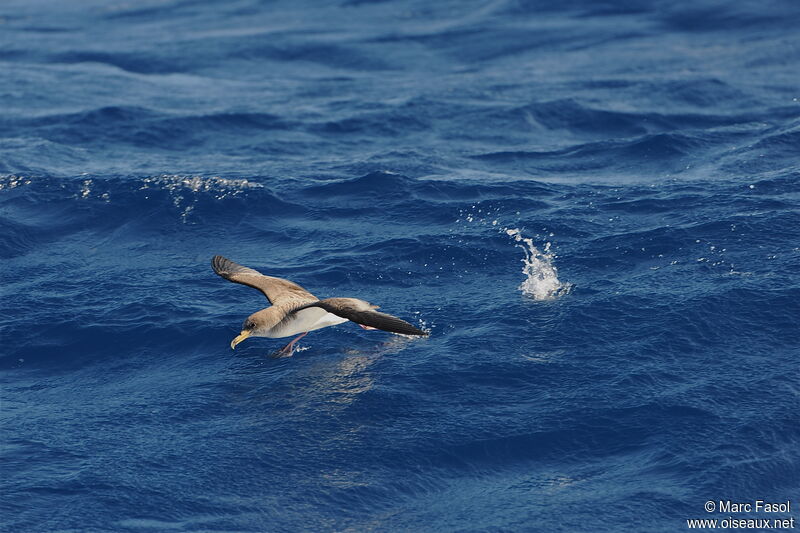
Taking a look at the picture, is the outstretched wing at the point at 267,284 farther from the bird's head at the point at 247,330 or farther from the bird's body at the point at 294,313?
the bird's head at the point at 247,330

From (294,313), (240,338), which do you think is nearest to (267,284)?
(240,338)

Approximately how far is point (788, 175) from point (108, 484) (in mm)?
17131

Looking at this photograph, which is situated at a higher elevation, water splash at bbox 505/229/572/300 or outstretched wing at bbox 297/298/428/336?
outstretched wing at bbox 297/298/428/336

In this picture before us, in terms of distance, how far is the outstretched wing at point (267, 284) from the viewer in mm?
16828

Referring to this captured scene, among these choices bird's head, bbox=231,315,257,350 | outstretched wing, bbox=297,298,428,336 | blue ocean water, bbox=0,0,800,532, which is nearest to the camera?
blue ocean water, bbox=0,0,800,532

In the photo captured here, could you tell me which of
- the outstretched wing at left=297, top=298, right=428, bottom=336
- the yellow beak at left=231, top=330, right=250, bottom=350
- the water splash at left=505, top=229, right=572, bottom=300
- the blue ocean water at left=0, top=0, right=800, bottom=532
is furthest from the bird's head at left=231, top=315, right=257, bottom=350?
the water splash at left=505, top=229, right=572, bottom=300

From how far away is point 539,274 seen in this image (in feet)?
62.5

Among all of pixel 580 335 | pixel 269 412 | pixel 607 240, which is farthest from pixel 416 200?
pixel 269 412

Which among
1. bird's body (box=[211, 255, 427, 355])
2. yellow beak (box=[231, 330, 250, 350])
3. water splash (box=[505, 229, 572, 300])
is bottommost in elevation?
water splash (box=[505, 229, 572, 300])

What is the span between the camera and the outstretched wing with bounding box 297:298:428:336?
1438cm

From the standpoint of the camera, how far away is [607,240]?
2039 centimetres

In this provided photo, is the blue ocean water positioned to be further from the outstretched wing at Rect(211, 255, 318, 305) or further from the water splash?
the outstretched wing at Rect(211, 255, 318, 305)

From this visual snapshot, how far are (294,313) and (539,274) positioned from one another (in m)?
5.35

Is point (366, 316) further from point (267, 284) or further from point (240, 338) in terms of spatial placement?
point (267, 284)
